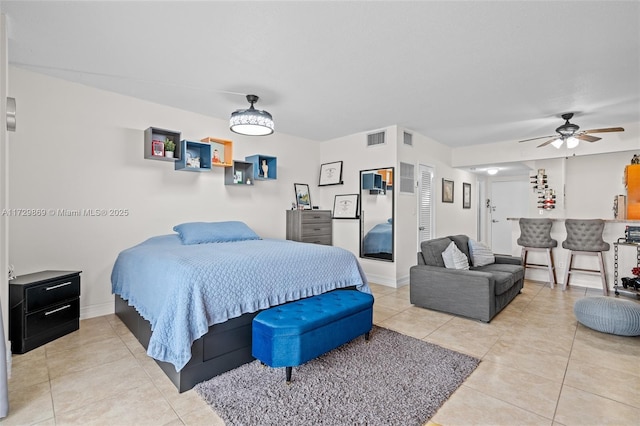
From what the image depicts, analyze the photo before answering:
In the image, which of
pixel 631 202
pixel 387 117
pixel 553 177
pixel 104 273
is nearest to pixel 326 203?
pixel 387 117

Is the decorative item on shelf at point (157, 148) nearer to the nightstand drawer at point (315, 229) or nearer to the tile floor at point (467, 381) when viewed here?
the tile floor at point (467, 381)

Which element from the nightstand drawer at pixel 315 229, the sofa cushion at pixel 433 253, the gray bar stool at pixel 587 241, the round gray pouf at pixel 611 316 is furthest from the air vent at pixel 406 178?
the round gray pouf at pixel 611 316

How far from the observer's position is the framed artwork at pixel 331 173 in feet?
18.2

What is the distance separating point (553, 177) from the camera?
5344mm

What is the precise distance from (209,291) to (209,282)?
0.06 meters

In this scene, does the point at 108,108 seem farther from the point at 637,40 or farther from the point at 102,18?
the point at 637,40

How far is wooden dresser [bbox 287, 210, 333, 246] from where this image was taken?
16.5ft

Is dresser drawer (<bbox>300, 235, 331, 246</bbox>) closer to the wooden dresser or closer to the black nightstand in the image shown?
the wooden dresser

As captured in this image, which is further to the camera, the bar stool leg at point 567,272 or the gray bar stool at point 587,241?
Result: the bar stool leg at point 567,272

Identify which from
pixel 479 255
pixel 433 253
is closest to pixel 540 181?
pixel 479 255

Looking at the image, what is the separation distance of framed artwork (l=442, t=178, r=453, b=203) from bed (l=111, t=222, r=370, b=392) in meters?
3.67

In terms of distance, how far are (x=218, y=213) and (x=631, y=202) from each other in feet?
20.5

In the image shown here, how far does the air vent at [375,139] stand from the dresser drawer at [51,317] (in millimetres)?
4364

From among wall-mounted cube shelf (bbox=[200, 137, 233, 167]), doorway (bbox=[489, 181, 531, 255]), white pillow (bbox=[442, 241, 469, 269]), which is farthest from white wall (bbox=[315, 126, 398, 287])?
doorway (bbox=[489, 181, 531, 255])
